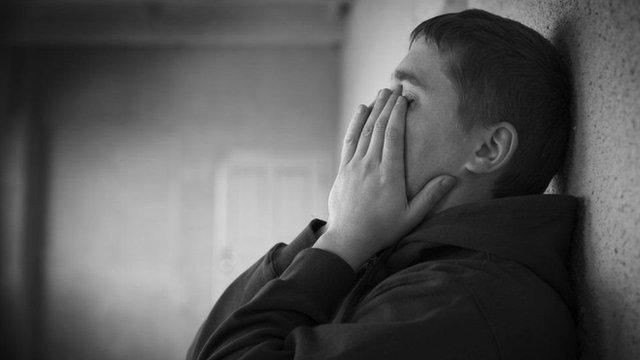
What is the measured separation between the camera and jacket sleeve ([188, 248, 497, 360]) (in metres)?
0.64

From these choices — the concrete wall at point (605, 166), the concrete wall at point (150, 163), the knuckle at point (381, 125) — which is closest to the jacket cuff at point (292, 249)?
the knuckle at point (381, 125)

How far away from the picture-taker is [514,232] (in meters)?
0.74

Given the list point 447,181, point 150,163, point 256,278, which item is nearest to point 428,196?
point 447,181

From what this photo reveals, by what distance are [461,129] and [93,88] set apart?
18.8 feet

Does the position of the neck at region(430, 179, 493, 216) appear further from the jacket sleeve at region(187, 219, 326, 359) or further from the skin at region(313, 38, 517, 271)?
the jacket sleeve at region(187, 219, 326, 359)

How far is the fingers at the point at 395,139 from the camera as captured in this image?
84cm

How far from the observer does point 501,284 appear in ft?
2.23

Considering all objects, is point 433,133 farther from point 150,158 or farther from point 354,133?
point 150,158

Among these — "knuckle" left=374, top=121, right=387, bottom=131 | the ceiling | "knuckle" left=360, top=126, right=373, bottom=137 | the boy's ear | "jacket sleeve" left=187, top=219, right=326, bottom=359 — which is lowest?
"jacket sleeve" left=187, top=219, right=326, bottom=359

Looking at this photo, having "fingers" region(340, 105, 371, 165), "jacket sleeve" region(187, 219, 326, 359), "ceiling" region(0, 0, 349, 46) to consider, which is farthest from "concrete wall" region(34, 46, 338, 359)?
"fingers" region(340, 105, 371, 165)

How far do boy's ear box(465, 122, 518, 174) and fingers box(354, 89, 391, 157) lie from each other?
0.14m

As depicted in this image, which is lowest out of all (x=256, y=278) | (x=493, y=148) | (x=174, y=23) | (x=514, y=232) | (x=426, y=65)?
(x=256, y=278)

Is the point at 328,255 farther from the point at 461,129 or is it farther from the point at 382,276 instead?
the point at 461,129

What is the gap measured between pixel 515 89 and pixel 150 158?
549 centimetres
